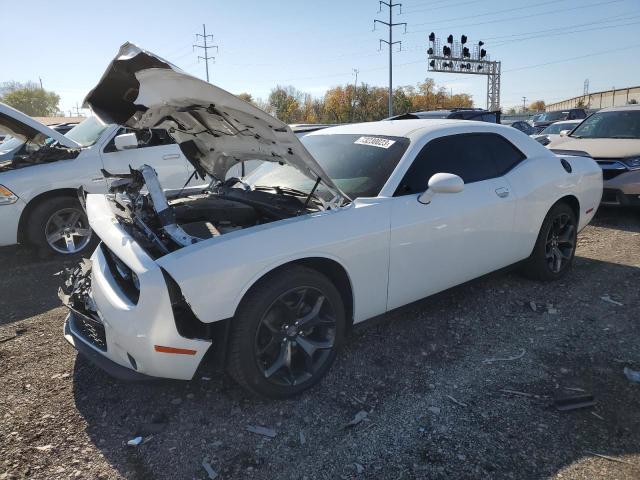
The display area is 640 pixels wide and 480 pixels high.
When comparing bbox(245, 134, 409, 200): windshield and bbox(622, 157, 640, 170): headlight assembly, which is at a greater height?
bbox(245, 134, 409, 200): windshield

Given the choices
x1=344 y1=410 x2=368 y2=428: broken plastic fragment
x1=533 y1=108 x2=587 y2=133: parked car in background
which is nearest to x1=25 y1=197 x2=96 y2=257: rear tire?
x1=344 y1=410 x2=368 y2=428: broken plastic fragment

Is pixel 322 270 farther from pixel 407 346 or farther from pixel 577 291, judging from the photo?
pixel 577 291

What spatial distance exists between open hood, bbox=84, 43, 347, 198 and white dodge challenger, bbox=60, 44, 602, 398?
0.01 m

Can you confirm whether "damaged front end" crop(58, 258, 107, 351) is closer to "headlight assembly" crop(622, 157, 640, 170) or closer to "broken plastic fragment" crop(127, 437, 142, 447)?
"broken plastic fragment" crop(127, 437, 142, 447)

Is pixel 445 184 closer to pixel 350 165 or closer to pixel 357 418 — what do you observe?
pixel 350 165

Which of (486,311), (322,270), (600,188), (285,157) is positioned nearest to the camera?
(322,270)

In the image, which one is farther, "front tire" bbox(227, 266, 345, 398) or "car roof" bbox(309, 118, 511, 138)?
"car roof" bbox(309, 118, 511, 138)

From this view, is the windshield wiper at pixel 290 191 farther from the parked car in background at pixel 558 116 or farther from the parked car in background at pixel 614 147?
the parked car in background at pixel 558 116

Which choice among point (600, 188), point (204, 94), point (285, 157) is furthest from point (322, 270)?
point (600, 188)

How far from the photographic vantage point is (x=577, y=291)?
4254mm

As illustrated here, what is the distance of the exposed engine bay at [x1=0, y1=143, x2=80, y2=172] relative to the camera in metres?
5.43

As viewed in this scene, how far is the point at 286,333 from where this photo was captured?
2.69 m

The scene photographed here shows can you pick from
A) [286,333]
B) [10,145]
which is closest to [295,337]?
[286,333]

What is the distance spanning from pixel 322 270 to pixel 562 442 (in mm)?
1590
